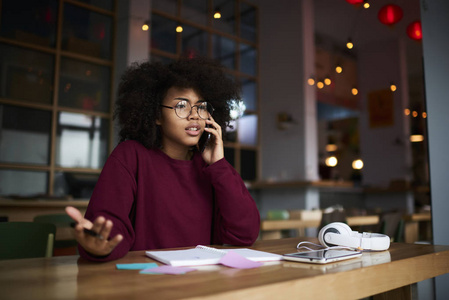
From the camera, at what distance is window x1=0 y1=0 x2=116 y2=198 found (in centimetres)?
527

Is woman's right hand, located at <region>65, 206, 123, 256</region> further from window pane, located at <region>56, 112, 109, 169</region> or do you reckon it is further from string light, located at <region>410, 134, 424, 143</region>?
string light, located at <region>410, 134, 424, 143</region>

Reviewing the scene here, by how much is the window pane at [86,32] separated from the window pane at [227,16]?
8.04 ft

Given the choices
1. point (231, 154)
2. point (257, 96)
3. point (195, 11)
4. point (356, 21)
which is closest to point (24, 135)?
point (231, 154)

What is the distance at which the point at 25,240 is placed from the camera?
180cm

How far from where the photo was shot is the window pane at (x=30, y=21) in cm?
527

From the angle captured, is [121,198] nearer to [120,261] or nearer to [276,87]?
[120,261]

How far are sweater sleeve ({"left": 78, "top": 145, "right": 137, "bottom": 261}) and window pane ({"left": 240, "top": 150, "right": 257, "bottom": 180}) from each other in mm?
6575

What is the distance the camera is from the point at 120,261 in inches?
38.5

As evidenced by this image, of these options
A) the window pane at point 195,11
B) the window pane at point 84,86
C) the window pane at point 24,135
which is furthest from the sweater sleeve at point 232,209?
the window pane at point 195,11

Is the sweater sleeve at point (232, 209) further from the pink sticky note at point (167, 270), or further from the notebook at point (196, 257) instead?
the pink sticky note at point (167, 270)

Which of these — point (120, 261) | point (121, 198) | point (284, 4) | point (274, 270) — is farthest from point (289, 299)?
point (284, 4)

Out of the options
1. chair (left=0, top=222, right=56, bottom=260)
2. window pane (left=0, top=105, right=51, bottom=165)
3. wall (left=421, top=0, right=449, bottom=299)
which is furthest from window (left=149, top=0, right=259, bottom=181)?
chair (left=0, top=222, right=56, bottom=260)

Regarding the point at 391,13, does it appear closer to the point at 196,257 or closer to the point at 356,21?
the point at 356,21

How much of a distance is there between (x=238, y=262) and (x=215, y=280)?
0.57 ft
